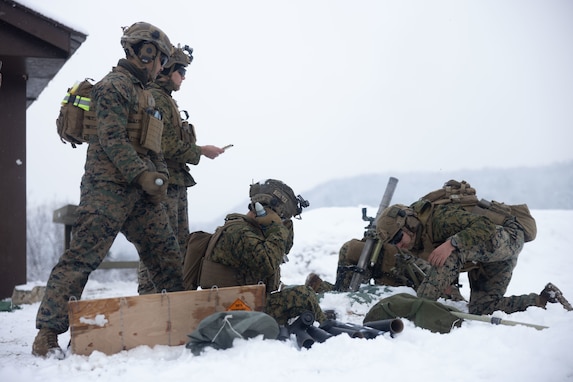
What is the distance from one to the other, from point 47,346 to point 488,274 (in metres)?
A: 4.25

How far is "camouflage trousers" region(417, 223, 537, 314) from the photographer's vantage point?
18.9ft

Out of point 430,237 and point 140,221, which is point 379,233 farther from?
point 140,221

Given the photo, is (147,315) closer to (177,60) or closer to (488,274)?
(177,60)

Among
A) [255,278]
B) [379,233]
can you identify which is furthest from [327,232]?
[255,278]

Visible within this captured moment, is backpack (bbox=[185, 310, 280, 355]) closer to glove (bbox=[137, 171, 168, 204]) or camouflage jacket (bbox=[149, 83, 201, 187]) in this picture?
glove (bbox=[137, 171, 168, 204])

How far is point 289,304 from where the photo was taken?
449 centimetres

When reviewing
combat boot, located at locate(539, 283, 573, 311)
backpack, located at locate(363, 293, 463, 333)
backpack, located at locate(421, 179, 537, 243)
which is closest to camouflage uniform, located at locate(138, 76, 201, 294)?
backpack, located at locate(363, 293, 463, 333)

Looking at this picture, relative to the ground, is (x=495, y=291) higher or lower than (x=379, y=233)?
lower

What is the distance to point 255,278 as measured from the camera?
4629 millimetres

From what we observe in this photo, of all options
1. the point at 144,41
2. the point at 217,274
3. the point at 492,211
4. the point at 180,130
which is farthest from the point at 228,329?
the point at 492,211

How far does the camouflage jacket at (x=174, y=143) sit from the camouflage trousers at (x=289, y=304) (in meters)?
1.64

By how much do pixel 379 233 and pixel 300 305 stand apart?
7.74ft

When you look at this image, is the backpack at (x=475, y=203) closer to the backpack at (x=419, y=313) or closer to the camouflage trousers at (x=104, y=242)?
the backpack at (x=419, y=313)

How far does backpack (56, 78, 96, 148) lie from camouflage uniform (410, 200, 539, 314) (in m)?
3.20
